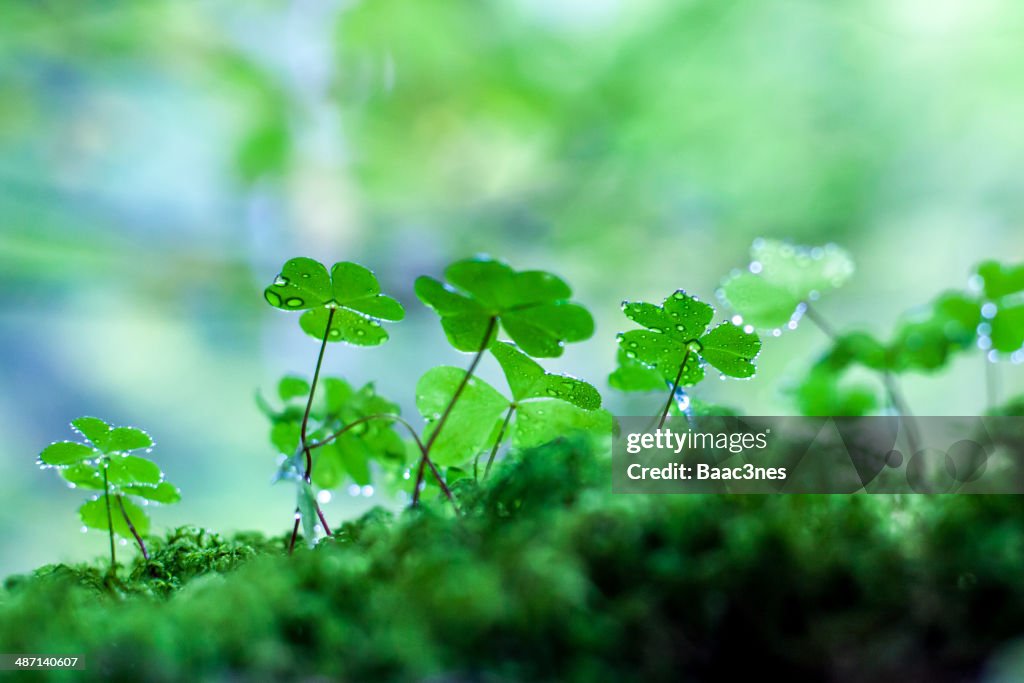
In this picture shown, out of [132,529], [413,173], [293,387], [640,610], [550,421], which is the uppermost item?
[413,173]

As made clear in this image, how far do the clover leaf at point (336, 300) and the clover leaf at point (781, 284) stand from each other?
0.45 meters

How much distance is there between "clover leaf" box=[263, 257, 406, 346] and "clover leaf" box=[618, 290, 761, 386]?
0.29 metres

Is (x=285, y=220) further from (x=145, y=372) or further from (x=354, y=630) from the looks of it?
(x=354, y=630)

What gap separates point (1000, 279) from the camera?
2.37 ft

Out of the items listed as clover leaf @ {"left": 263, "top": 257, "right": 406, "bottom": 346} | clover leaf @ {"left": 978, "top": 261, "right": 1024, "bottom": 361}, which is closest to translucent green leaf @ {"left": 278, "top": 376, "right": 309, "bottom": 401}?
clover leaf @ {"left": 263, "top": 257, "right": 406, "bottom": 346}

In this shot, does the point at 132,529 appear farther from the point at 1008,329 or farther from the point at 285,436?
the point at 1008,329

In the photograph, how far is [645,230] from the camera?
584 centimetres

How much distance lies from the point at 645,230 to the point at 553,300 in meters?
5.38

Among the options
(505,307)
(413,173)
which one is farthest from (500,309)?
(413,173)

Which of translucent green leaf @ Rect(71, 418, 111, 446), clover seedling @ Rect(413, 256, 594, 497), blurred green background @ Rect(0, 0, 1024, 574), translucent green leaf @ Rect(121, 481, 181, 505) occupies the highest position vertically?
blurred green background @ Rect(0, 0, 1024, 574)

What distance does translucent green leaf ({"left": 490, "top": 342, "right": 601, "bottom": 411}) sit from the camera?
2.48 feet

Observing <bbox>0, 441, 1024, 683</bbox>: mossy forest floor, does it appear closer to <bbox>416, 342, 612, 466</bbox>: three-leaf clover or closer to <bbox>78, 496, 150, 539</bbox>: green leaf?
<bbox>416, 342, 612, 466</bbox>: three-leaf clover

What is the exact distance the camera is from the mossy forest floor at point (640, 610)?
1.28 feet

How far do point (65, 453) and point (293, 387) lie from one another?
1.01 feet
